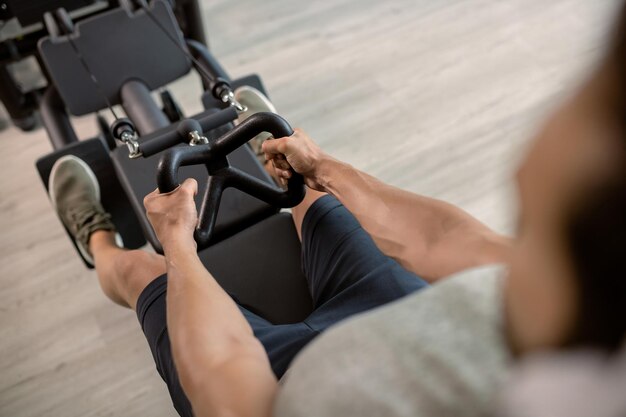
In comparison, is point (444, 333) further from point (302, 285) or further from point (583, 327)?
point (302, 285)

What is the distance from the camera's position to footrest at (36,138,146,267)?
1.31 m

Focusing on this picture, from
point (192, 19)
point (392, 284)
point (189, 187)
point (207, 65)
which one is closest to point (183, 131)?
point (189, 187)

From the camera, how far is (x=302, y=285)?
102cm

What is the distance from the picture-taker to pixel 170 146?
3.67 ft

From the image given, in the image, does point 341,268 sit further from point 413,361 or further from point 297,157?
point 413,361

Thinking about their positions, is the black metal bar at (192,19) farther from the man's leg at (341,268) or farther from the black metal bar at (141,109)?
the man's leg at (341,268)

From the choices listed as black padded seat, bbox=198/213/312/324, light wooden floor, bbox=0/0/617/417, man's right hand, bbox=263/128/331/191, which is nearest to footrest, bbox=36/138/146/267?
light wooden floor, bbox=0/0/617/417

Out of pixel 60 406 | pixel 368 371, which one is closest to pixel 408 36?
pixel 60 406

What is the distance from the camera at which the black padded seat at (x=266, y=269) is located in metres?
0.99

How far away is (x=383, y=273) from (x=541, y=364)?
0.58 metres

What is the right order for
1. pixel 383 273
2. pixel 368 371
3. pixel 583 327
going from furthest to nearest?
pixel 383 273 < pixel 368 371 < pixel 583 327

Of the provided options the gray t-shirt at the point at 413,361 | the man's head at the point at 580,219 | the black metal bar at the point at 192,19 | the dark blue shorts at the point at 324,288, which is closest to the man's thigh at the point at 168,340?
the dark blue shorts at the point at 324,288

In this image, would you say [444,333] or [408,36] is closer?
[444,333]

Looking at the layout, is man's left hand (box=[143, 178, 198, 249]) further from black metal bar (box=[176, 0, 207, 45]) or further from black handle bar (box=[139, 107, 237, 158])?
black metal bar (box=[176, 0, 207, 45])
